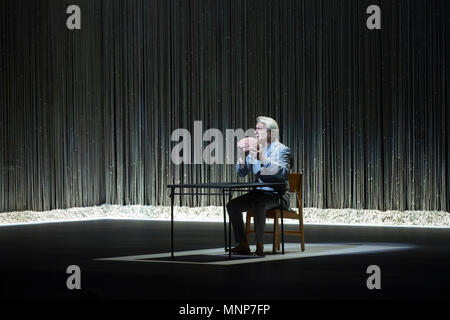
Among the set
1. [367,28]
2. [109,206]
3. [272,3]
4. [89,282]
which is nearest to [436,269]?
[89,282]

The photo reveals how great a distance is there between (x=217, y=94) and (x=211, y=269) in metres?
5.50

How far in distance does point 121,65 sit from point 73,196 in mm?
1887

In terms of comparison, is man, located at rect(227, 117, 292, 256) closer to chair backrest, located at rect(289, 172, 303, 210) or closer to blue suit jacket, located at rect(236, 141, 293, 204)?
blue suit jacket, located at rect(236, 141, 293, 204)

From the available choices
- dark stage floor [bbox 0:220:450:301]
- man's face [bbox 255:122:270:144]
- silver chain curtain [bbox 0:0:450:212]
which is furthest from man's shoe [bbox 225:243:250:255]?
silver chain curtain [bbox 0:0:450:212]

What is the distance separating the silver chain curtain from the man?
344cm

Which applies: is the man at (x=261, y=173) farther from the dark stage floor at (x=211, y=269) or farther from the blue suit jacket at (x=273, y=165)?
the dark stage floor at (x=211, y=269)

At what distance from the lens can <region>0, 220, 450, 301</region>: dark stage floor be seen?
4.68m

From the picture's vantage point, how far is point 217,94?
36.1 feet

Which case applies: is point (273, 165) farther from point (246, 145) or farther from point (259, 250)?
point (259, 250)

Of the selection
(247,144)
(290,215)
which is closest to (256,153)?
(247,144)

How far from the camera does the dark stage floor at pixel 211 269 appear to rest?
4.68 meters

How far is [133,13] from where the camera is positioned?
11.6 metres

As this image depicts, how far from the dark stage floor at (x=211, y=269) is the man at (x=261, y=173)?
0.32 meters

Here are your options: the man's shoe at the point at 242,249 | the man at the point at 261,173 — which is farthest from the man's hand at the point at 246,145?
the man's shoe at the point at 242,249
